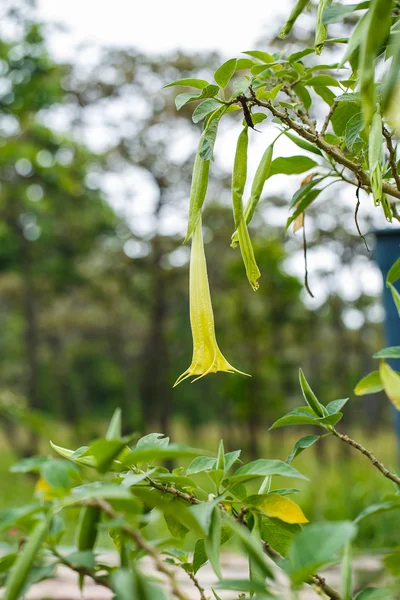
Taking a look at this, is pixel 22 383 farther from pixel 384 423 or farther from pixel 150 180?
pixel 384 423

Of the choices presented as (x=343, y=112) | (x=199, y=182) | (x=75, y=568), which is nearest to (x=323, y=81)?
(x=343, y=112)

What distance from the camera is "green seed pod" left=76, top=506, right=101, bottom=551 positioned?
11.2 inches

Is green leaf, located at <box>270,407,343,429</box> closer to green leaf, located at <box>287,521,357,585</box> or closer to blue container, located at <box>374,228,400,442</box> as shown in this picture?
green leaf, located at <box>287,521,357,585</box>

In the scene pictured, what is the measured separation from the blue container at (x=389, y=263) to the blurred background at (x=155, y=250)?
2.12m

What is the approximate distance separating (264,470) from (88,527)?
A: 0.10 m

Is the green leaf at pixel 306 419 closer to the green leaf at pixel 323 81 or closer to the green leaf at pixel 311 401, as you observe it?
the green leaf at pixel 311 401

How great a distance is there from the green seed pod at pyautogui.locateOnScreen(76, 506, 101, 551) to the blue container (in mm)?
1313

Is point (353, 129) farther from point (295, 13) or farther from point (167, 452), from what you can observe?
point (167, 452)

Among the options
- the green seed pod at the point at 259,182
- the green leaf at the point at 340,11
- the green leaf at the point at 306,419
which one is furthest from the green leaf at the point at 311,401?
the green leaf at the point at 340,11

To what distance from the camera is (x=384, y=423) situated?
5.93 metres

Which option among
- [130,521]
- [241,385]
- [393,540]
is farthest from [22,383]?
[130,521]

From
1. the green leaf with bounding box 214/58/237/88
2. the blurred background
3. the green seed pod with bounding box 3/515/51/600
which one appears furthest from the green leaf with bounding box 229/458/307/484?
the blurred background

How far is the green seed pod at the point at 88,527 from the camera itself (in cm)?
28

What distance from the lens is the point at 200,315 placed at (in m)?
0.42
